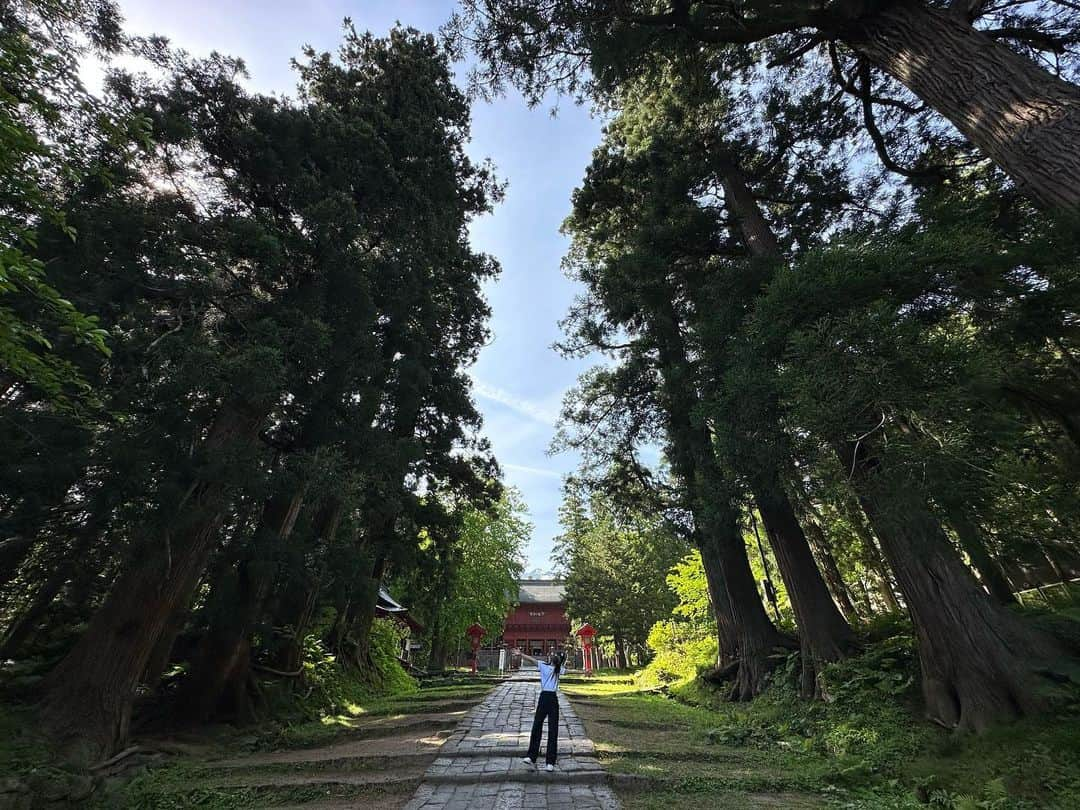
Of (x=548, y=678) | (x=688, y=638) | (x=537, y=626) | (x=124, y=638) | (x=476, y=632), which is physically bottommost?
(x=548, y=678)

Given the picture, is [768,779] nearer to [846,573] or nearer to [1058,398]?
[1058,398]

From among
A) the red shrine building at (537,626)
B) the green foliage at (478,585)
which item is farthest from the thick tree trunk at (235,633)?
the red shrine building at (537,626)

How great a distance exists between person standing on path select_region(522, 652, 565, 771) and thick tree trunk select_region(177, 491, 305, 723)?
3.84 metres

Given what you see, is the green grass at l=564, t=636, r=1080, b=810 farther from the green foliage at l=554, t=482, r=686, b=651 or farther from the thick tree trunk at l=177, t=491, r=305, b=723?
the green foliage at l=554, t=482, r=686, b=651

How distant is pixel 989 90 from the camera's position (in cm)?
391

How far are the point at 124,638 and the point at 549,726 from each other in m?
4.85

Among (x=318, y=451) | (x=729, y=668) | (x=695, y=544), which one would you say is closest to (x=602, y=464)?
(x=695, y=544)

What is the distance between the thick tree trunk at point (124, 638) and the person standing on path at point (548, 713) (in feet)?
13.4

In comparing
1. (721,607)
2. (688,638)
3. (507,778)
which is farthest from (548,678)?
(688,638)

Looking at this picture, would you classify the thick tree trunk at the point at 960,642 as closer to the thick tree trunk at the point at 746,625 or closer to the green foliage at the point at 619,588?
the thick tree trunk at the point at 746,625

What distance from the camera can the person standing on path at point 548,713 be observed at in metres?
4.85

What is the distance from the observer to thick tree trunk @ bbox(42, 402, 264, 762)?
4969 millimetres

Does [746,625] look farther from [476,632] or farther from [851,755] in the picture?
[476,632]

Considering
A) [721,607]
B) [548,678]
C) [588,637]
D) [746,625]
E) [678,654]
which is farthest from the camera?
[588,637]
